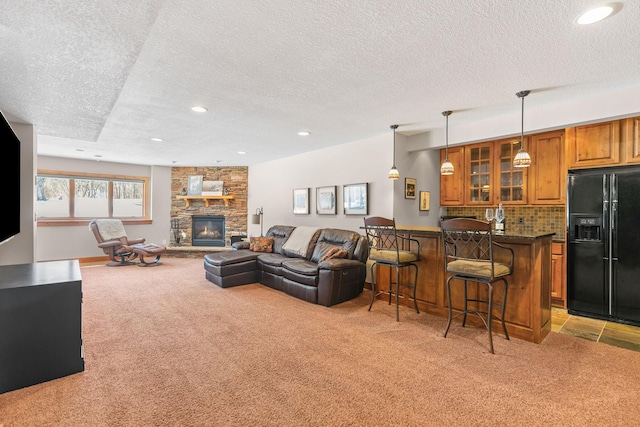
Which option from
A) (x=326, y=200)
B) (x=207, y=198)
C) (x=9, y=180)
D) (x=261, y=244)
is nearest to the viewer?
(x=9, y=180)

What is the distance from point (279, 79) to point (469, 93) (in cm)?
188

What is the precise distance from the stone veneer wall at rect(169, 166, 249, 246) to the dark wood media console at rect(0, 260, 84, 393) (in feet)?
18.9

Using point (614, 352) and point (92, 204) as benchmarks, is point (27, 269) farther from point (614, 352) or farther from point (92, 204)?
point (92, 204)

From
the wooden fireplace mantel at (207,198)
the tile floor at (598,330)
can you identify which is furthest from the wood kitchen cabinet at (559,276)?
the wooden fireplace mantel at (207,198)

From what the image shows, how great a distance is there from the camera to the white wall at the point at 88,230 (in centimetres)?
666

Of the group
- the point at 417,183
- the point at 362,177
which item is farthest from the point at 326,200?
the point at 417,183

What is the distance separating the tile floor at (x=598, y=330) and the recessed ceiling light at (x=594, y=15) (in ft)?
9.16

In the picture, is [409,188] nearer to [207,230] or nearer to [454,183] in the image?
[454,183]

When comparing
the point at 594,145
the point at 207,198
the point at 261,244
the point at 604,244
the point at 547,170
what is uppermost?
the point at 594,145

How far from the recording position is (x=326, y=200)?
5.58 m

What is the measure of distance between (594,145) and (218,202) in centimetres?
755

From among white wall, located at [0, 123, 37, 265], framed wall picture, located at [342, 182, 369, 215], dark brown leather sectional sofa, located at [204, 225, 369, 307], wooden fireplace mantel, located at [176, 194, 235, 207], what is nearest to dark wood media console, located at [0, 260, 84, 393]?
white wall, located at [0, 123, 37, 265]

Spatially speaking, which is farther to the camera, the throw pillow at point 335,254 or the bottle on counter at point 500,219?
the throw pillow at point 335,254

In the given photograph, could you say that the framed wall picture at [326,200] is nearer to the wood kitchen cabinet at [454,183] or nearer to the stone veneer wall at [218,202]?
the wood kitchen cabinet at [454,183]
